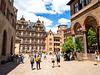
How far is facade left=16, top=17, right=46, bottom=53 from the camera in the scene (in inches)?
2226

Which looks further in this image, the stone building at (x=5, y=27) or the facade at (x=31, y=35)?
the facade at (x=31, y=35)

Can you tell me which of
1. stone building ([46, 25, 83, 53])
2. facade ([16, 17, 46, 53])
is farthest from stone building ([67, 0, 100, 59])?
stone building ([46, 25, 83, 53])

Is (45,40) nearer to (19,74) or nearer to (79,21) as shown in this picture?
(79,21)

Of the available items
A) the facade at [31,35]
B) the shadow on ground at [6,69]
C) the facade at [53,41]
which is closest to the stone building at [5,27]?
the shadow on ground at [6,69]

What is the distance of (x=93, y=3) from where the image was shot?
54.4 ft

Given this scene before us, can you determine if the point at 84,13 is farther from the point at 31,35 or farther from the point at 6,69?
the point at 31,35

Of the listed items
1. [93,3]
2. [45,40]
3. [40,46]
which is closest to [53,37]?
[45,40]

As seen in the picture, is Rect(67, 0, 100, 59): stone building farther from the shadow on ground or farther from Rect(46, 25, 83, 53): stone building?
Answer: Rect(46, 25, 83, 53): stone building

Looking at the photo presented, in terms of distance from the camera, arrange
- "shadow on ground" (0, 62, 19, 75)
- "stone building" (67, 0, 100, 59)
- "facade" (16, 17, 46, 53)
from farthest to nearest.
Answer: "facade" (16, 17, 46, 53)
"stone building" (67, 0, 100, 59)
"shadow on ground" (0, 62, 19, 75)

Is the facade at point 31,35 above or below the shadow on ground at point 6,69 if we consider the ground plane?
above

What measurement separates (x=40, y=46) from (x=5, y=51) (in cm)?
4275

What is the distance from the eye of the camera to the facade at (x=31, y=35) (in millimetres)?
56531

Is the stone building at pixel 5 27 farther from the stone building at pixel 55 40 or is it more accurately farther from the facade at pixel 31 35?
the stone building at pixel 55 40

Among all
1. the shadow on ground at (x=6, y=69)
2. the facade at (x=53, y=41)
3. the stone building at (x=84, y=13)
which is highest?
the stone building at (x=84, y=13)
